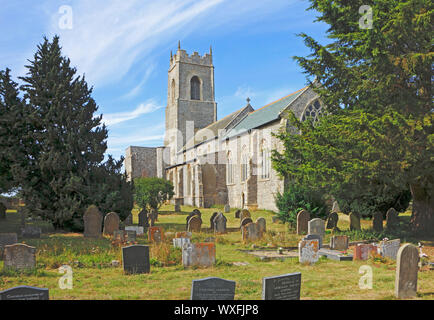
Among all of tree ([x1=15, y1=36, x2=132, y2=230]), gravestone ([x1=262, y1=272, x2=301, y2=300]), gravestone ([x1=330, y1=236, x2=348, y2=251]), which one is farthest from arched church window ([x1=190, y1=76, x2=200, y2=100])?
gravestone ([x1=262, y1=272, x2=301, y2=300])

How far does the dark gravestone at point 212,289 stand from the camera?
15.6 ft

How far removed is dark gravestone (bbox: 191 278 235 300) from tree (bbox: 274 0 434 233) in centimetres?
671

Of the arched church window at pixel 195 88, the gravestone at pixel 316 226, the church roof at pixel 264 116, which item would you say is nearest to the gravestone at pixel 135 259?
the gravestone at pixel 316 226

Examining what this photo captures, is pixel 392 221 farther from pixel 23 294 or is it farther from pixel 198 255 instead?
pixel 23 294

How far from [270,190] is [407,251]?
21.2 meters

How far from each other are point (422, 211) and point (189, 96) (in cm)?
3957

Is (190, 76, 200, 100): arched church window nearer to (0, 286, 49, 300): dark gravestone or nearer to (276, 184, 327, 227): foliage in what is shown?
(276, 184, 327, 227): foliage

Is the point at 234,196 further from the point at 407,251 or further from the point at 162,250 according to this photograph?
the point at 407,251

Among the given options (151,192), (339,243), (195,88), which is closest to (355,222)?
(339,243)

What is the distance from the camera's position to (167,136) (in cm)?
5259

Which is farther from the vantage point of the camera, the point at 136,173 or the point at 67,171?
the point at 136,173

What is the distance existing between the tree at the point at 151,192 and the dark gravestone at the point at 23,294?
2385cm

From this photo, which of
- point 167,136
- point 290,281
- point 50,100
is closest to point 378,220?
point 290,281

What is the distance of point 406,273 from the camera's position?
5.54m
